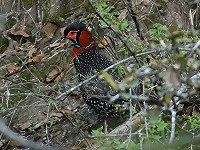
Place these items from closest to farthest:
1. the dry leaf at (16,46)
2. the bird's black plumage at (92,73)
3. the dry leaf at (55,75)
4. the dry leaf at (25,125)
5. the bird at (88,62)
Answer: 1. the bird's black plumage at (92,73)
2. the bird at (88,62)
3. the dry leaf at (25,125)
4. the dry leaf at (55,75)
5. the dry leaf at (16,46)

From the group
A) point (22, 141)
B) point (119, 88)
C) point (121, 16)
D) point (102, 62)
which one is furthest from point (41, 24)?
point (22, 141)

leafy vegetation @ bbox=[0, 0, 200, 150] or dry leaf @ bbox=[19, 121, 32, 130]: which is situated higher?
leafy vegetation @ bbox=[0, 0, 200, 150]

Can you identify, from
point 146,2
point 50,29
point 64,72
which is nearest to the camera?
point 146,2

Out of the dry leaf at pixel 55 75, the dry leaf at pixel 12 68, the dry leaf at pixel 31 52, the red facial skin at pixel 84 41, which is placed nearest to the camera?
the red facial skin at pixel 84 41

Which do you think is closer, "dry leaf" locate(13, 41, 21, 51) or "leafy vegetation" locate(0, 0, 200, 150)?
"leafy vegetation" locate(0, 0, 200, 150)

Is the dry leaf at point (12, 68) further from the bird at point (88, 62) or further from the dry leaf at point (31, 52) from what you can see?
the bird at point (88, 62)

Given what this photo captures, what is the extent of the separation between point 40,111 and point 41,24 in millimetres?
1445

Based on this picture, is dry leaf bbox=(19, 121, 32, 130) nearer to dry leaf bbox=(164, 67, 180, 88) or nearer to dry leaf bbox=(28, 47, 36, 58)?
dry leaf bbox=(28, 47, 36, 58)

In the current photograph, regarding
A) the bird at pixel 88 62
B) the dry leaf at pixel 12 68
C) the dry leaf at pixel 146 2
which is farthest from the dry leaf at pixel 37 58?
the dry leaf at pixel 146 2

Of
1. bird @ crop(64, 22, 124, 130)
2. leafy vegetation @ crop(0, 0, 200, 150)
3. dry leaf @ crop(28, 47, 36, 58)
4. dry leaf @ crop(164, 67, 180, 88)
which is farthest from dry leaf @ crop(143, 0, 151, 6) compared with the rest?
dry leaf @ crop(164, 67, 180, 88)

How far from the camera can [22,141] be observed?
68.2 inches

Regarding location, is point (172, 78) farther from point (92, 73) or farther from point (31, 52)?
point (31, 52)

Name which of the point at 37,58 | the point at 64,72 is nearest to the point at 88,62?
the point at 64,72

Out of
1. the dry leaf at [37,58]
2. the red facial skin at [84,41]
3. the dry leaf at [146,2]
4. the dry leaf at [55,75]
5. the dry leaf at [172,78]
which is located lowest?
the dry leaf at [55,75]
